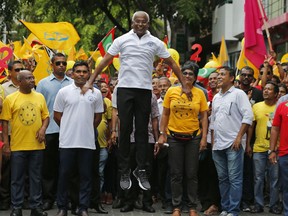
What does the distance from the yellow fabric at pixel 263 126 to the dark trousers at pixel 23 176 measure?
3619 millimetres

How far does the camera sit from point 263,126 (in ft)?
39.7


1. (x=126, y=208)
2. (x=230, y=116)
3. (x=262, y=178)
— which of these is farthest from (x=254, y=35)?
(x=126, y=208)

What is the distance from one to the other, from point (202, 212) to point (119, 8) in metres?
19.6

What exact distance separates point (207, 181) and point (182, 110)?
1.76m

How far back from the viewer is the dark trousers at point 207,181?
1197cm

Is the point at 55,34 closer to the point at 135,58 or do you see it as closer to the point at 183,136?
the point at 183,136

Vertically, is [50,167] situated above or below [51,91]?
below

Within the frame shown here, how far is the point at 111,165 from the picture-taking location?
12.7 meters

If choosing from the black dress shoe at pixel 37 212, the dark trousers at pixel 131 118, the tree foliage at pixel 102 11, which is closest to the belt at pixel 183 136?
the dark trousers at pixel 131 118

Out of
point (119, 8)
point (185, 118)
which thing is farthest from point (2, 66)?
point (119, 8)

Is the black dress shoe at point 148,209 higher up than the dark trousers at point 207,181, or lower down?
lower down

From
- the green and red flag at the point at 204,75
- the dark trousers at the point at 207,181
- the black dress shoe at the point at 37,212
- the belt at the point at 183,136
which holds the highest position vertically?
the green and red flag at the point at 204,75

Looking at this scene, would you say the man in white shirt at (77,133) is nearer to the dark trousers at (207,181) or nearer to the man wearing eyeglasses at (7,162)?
the man wearing eyeglasses at (7,162)

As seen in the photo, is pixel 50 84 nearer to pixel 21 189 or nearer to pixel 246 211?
pixel 21 189
